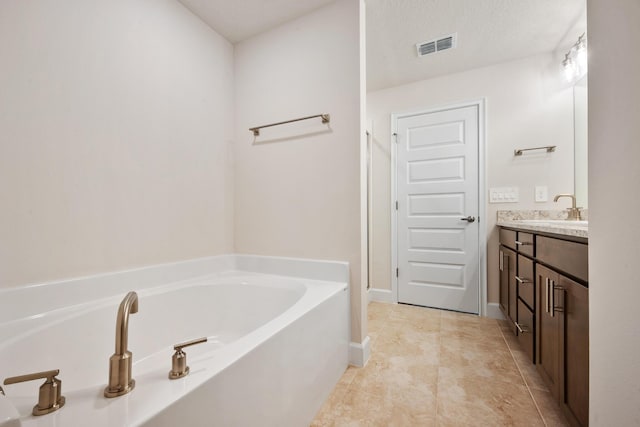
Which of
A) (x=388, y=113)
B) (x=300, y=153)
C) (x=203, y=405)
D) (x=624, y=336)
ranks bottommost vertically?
(x=203, y=405)

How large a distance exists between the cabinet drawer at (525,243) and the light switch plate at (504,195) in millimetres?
760

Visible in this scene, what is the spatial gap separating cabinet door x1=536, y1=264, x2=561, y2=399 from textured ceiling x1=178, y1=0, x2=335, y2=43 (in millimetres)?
1988

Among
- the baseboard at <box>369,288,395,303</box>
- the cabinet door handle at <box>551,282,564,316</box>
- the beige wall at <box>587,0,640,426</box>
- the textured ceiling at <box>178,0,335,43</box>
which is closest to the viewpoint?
the beige wall at <box>587,0,640,426</box>

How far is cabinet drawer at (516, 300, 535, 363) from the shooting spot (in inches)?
57.4

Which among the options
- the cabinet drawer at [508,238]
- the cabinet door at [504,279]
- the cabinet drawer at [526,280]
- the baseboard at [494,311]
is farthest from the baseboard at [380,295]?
the cabinet drawer at [526,280]

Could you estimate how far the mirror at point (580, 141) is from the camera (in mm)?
2053

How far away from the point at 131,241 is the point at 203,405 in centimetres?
113

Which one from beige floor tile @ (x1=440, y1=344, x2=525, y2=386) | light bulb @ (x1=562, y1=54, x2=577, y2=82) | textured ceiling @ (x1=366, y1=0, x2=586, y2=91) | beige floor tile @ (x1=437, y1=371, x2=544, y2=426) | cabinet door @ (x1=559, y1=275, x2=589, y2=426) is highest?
textured ceiling @ (x1=366, y1=0, x2=586, y2=91)

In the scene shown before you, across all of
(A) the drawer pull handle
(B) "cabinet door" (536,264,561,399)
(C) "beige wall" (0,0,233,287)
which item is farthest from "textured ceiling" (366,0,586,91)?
(A) the drawer pull handle

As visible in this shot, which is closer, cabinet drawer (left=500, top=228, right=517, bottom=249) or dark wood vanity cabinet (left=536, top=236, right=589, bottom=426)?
dark wood vanity cabinet (left=536, top=236, right=589, bottom=426)

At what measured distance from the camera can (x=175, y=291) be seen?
1.48 metres

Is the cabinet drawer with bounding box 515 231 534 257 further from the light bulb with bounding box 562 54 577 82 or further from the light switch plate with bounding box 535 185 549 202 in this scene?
the light bulb with bounding box 562 54 577 82

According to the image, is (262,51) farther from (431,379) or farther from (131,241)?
(431,379)

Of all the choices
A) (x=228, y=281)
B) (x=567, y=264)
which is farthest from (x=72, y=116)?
(x=567, y=264)
